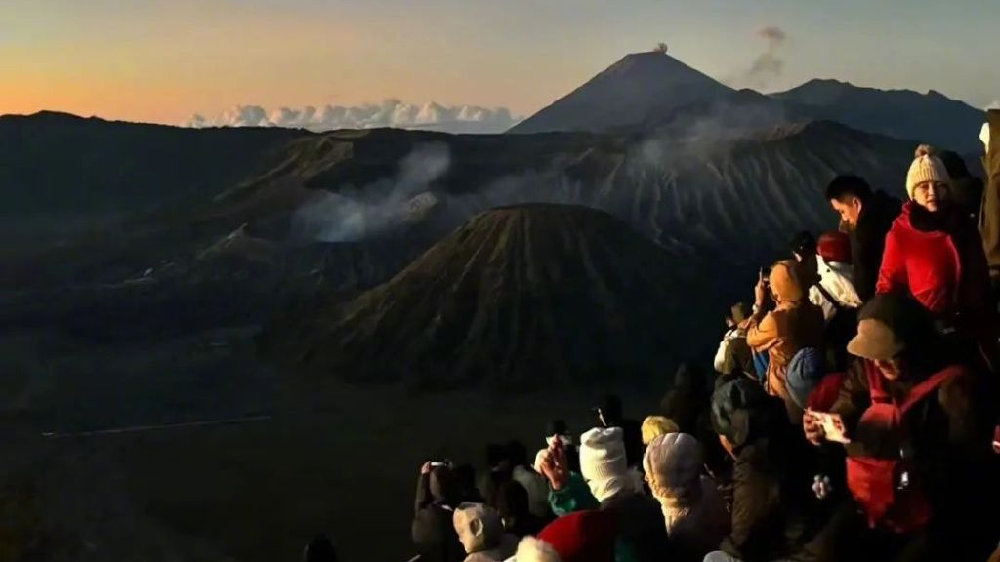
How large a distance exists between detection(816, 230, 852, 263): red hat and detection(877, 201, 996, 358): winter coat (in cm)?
112

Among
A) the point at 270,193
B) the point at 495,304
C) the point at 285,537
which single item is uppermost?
the point at 270,193

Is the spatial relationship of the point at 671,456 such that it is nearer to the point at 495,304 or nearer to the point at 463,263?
the point at 495,304

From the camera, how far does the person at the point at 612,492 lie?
4.90 m

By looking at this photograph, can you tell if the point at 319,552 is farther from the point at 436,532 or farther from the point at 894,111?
the point at 894,111

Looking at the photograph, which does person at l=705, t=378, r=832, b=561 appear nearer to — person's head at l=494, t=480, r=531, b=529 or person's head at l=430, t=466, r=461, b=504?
person's head at l=494, t=480, r=531, b=529

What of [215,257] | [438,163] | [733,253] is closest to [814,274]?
[733,253]

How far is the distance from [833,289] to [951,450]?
251 centimetres

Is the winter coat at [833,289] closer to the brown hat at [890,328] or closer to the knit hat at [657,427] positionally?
the knit hat at [657,427]

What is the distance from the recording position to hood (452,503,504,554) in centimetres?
557

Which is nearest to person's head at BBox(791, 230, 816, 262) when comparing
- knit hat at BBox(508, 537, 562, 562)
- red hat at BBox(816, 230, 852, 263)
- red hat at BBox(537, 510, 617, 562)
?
red hat at BBox(816, 230, 852, 263)

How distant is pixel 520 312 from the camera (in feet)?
120

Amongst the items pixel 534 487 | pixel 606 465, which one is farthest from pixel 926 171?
pixel 534 487

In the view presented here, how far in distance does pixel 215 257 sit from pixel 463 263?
1554 cm

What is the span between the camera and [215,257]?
5022 cm
